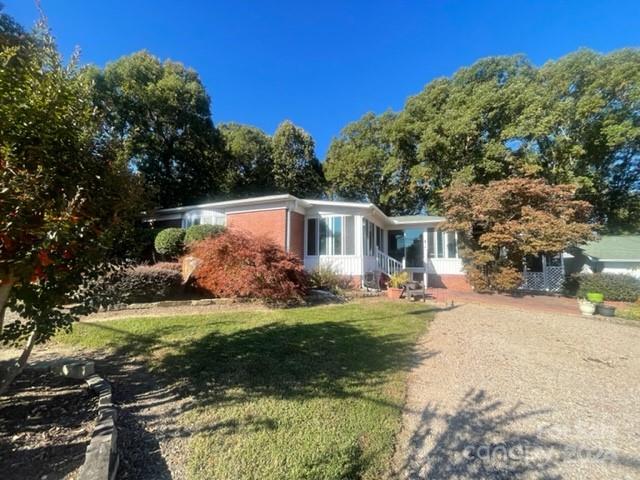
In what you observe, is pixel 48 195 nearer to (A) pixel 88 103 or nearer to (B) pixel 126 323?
(A) pixel 88 103

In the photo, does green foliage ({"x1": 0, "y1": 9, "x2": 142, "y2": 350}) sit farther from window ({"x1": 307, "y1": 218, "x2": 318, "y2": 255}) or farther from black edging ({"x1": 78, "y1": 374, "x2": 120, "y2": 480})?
window ({"x1": 307, "y1": 218, "x2": 318, "y2": 255})

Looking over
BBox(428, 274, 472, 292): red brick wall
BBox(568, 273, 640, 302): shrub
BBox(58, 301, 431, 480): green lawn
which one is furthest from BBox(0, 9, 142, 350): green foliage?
BBox(568, 273, 640, 302): shrub

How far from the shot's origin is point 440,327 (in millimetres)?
7637

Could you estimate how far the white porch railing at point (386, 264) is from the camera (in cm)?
1547

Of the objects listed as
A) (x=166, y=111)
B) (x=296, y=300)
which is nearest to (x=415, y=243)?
(x=296, y=300)

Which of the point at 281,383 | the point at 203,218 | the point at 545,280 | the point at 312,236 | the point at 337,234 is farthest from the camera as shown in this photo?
the point at 545,280

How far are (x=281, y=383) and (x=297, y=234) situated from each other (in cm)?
986

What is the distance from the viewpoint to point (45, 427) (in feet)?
10.0

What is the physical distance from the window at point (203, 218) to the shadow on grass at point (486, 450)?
1370cm

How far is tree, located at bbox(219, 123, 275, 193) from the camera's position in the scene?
27938mm

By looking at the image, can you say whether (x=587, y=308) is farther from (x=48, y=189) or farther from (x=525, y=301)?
(x=48, y=189)

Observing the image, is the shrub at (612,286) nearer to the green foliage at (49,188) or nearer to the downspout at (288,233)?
the downspout at (288,233)

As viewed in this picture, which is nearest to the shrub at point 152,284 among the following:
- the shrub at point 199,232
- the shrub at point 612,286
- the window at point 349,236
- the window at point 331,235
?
the shrub at point 199,232

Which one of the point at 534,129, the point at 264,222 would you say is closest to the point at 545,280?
the point at 534,129
